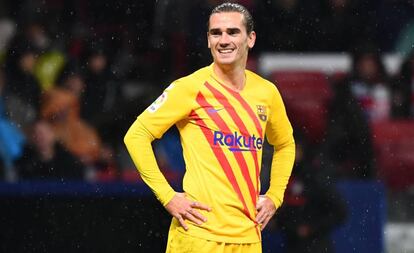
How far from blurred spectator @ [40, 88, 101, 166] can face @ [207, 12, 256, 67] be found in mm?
3626

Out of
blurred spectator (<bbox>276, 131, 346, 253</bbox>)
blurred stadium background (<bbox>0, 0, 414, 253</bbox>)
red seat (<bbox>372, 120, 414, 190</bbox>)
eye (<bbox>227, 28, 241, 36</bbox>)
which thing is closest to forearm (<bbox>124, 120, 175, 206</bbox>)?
eye (<bbox>227, 28, 241, 36</bbox>)

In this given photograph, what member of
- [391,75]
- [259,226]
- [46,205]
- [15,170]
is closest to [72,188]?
[46,205]

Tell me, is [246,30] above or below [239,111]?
above

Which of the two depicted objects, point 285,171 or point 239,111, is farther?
point 285,171

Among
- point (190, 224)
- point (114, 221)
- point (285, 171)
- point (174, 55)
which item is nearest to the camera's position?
point (190, 224)

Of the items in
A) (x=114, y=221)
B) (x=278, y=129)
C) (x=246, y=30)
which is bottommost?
(x=114, y=221)

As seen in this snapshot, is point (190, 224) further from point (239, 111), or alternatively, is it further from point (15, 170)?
point (15, 170)

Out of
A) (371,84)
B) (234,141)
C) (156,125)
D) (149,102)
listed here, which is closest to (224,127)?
(234,141)

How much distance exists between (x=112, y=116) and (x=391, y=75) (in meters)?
2.52

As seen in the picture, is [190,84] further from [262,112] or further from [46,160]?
[46,160]

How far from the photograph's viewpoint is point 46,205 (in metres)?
8.10

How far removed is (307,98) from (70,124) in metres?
1.93

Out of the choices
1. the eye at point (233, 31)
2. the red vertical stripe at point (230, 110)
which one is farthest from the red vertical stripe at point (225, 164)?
the eye at point (233, 31)

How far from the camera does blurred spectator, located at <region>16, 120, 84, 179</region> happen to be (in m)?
9.10
